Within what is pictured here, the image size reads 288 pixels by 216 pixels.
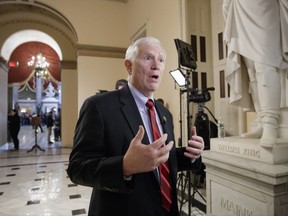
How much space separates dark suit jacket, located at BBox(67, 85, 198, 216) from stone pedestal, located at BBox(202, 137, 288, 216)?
3.38 ft

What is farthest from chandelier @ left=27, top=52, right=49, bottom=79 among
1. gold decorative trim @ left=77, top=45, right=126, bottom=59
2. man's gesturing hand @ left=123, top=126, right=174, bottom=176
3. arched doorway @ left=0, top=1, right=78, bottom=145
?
man's gesturing hand @ left=123, top=126, right=174, bottom=176

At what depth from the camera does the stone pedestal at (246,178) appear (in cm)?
175

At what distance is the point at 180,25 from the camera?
466 centimetres

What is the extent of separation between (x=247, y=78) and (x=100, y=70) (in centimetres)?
634

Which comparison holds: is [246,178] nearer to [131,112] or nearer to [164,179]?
[164,179]

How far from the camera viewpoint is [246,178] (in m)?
1.96

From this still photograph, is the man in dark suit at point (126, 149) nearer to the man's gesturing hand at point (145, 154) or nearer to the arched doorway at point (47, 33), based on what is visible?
the man's gesturing hand at point (145, 154)

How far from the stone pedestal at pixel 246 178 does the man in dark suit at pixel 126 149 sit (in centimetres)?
85

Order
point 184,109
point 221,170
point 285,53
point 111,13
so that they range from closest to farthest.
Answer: point 285,53 < point 221,170 < point 184,109 < point 111,13

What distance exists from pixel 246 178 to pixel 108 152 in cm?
138

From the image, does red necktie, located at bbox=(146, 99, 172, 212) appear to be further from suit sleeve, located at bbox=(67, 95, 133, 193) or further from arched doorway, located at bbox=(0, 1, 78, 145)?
arched doorway, located at bbox=(0, 1, 78, 145)

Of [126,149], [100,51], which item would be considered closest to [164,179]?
[126,149]

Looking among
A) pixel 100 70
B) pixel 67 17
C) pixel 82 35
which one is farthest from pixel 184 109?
pixel 67 17

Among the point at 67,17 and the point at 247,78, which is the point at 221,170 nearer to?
the point at 247,78
